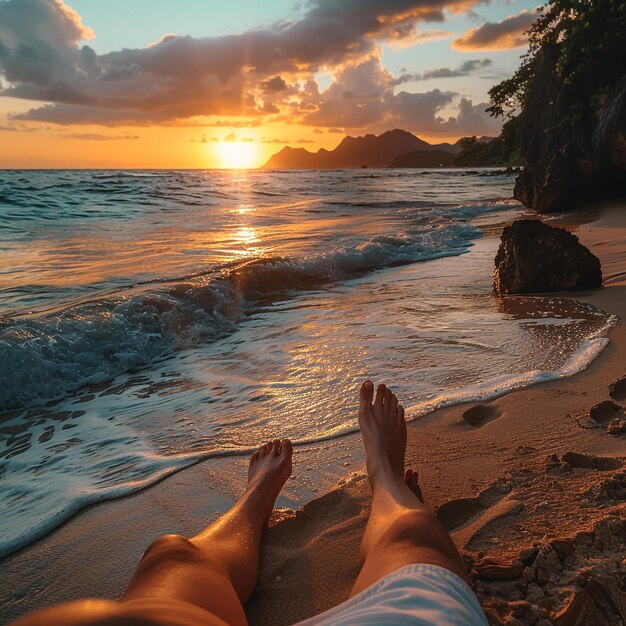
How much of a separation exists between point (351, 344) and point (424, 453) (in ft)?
5.10

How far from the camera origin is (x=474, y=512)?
69.2 inches

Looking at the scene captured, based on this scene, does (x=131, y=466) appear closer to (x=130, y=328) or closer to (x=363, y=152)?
(x=130, y=328)

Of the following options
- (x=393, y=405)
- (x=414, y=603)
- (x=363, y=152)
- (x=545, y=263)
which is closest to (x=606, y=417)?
(x=393, y=405)

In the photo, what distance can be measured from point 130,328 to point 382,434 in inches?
120

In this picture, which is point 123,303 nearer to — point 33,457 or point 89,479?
point 33,457

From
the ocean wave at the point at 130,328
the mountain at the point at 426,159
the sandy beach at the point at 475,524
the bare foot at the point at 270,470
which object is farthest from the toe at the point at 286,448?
the mountain at the point at 426,159

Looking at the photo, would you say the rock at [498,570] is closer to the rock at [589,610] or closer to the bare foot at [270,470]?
the rock at [589,610]

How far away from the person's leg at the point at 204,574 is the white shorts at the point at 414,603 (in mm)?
285

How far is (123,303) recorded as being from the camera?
496 cm

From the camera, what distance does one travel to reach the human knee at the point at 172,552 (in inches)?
54.0

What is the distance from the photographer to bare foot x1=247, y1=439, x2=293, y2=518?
1.97 metres

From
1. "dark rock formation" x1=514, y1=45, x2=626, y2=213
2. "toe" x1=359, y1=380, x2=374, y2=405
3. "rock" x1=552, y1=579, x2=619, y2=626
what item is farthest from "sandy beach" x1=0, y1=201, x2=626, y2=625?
"dark rock formation" x1=514, y1=45, x2=626, y2=213

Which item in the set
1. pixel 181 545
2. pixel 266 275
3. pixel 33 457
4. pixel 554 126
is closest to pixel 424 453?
pixel 181 545

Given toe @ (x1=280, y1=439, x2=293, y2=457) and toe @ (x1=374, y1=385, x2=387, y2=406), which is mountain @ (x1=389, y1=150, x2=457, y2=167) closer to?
toe @ (x1=374, y1=385, x2=387, y2=406)
